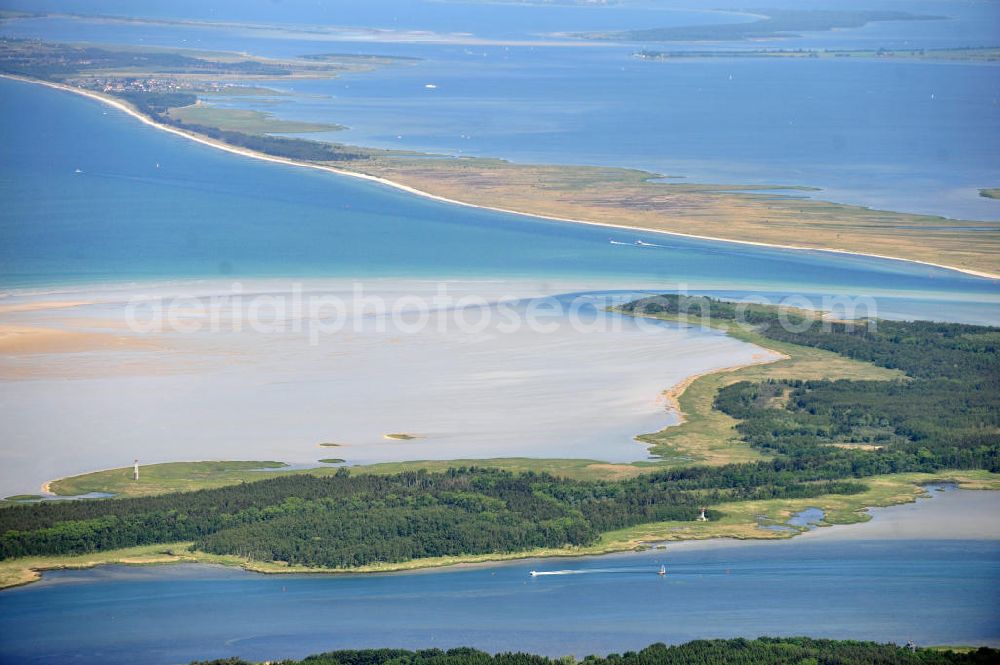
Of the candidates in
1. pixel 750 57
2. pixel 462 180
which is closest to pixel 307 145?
pixel 462 180

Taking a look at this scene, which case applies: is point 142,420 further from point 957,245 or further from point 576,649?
point 957,245

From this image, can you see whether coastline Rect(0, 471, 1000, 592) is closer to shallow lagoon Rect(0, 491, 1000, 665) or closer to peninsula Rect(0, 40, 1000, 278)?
shallow lagoon Rect(0, 491, 1000, 665)

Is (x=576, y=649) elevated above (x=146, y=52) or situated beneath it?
situated beneath

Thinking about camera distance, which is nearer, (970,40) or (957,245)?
(957,245)

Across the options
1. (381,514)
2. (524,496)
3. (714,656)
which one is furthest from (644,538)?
(714,656)

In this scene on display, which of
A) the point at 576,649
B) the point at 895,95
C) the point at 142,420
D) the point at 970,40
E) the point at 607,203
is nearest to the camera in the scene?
the point at 576,649

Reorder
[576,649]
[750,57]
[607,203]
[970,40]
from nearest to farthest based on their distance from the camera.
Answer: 1. [576,649]
2. [607,203]
3. [750,57]
4. [970,40]

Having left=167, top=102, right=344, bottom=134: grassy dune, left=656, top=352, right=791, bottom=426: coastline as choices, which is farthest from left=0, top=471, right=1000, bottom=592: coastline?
left=167, top=102, right=344, bottom=134: grassy dune

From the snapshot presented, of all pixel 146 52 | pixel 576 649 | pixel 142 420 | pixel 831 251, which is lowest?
pixel 576 649
